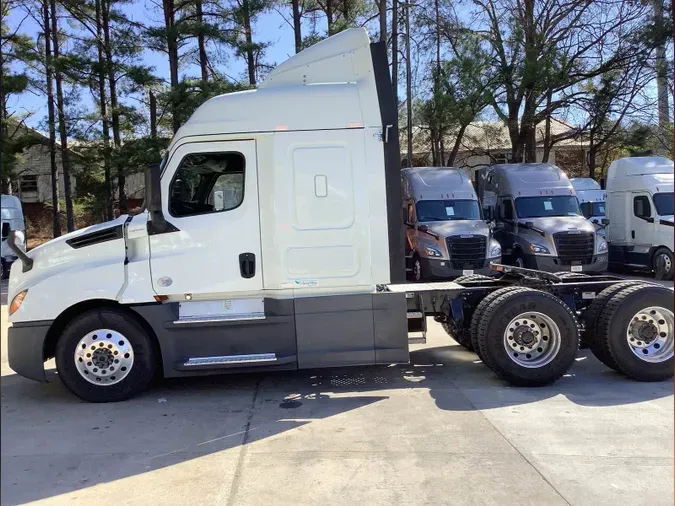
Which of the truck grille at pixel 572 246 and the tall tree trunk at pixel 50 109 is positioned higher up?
the tall tree trunk at pixel 50 109

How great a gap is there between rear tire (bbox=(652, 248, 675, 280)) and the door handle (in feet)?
45.0

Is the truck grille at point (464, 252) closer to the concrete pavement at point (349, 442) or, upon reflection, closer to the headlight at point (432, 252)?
the headlight at point (432, 252)

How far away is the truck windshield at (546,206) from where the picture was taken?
648 inches

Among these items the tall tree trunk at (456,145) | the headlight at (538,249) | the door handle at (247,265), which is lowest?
the headlight at (538,249)

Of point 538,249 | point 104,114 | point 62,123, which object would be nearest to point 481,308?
point 538,249

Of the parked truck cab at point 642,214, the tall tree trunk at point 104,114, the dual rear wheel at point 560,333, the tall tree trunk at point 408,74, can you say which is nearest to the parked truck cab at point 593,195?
the parked truck cab at point 642,214

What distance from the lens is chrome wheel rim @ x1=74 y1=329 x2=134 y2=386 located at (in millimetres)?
5875

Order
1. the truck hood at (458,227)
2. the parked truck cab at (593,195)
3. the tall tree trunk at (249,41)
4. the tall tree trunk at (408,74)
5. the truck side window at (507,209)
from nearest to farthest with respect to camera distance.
Result: the truck hood at (458,227)
the truck side window at (507,209)
the parked truck cab at (593,195)
the tall tree trunk at (249,41)
the tall tree trunk at (408,74)

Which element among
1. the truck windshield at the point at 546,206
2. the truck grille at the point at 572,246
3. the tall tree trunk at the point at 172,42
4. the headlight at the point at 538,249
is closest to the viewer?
the truck grille at the point at 572,246

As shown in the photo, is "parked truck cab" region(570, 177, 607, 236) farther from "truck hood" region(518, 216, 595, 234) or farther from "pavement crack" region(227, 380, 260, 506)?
"pavement crack" region(227, 380, 260, 506)

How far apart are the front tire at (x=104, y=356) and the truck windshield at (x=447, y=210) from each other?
10.9 meters

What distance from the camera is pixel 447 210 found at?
15844mm

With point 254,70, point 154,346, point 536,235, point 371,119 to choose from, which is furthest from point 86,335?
point 254,70

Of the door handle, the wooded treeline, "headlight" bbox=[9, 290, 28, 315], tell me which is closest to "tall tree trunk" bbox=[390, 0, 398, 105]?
the wooded treeline
